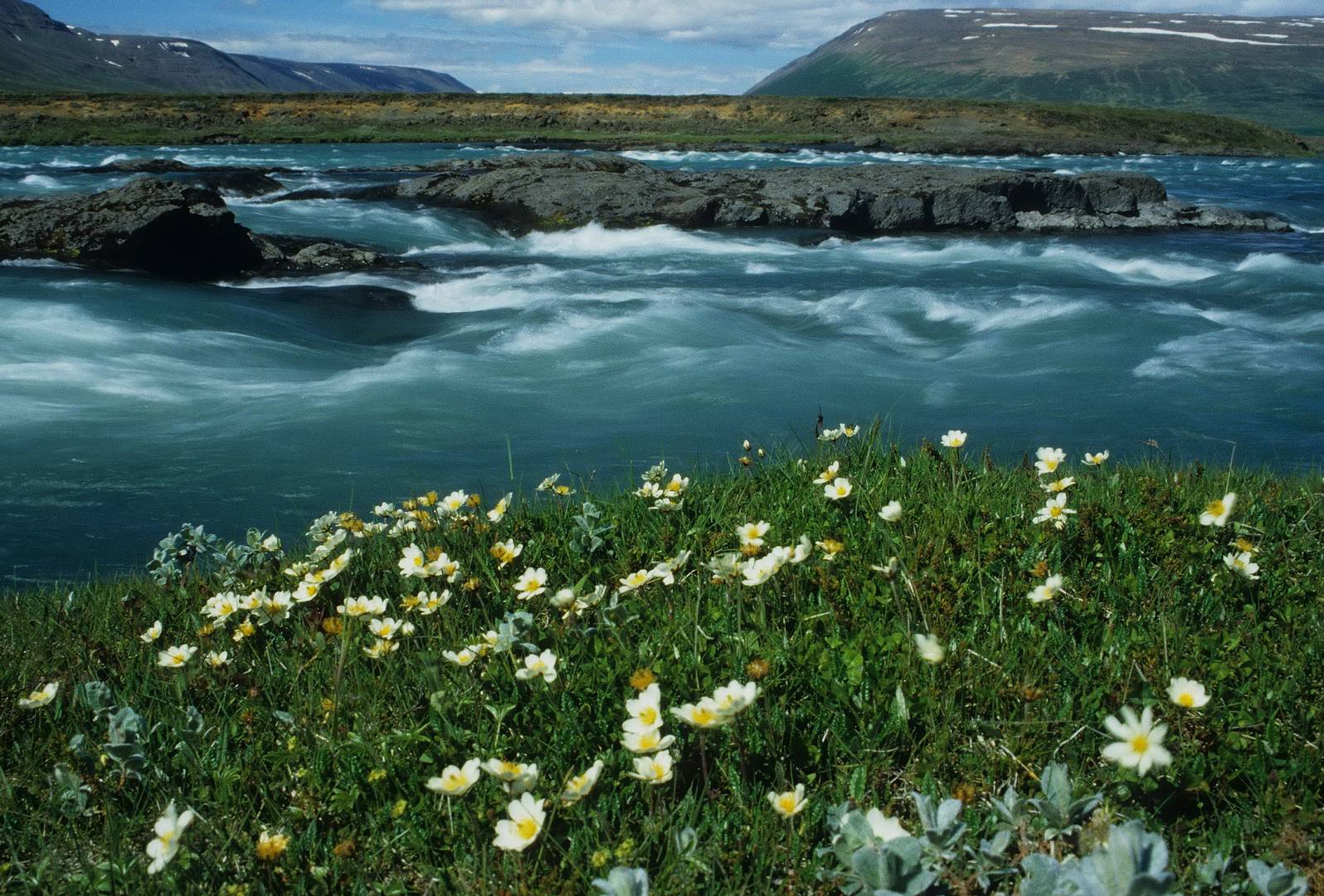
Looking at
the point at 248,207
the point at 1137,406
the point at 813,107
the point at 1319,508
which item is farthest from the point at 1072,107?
the point at 1319,508

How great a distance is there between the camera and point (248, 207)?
24.8 m

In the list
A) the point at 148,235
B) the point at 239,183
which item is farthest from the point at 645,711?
the point at 239,183

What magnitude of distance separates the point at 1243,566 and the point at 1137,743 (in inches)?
59.9

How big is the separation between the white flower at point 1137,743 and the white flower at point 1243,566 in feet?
4.75

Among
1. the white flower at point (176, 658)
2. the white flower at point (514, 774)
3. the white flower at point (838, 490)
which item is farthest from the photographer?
the white flower at point (838, 490)

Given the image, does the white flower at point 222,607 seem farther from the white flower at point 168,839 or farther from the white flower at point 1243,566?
the white flower at point 1243,566

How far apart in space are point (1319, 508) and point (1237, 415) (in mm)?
6037

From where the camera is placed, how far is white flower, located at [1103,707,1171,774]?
6.90 ft

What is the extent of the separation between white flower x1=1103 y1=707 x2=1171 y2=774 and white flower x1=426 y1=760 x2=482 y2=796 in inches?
52.5

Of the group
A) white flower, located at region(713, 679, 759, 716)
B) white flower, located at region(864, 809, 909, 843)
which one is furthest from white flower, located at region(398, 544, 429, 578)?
white flower, located at region(864, 809, 909, 843)

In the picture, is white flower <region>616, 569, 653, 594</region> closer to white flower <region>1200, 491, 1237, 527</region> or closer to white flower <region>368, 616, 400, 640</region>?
white flower <region>368, 616, 400, 640</region>

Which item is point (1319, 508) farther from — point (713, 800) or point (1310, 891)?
point (713, 800)

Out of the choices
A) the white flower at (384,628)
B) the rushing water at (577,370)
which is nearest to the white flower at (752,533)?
the white flower at (384,628)

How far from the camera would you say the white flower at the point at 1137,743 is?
2.10 m
